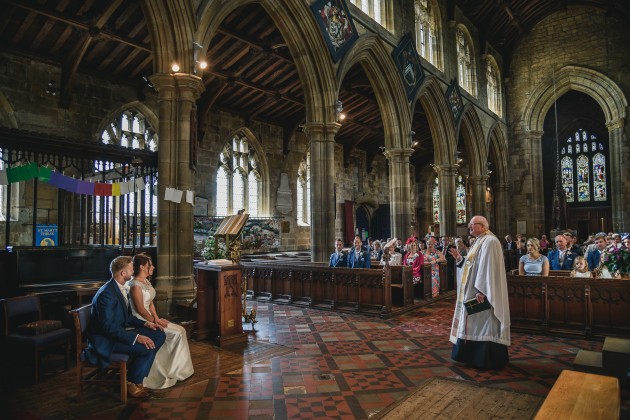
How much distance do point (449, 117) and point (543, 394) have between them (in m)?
13.1

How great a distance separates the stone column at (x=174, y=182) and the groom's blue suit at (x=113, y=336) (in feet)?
8.84

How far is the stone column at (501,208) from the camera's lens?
20.4m

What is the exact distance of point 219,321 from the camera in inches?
202

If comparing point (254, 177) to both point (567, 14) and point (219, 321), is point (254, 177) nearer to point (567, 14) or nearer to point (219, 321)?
point (219, 321)

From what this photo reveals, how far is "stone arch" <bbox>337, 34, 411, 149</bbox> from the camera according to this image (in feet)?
38.1

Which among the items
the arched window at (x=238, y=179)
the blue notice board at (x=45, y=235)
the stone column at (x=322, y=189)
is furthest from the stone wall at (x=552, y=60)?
the blue notice board at (x=45, y=235)

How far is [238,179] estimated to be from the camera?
1511cm

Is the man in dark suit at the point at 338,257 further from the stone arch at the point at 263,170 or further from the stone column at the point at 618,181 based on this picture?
the stone column at the point at 618,181

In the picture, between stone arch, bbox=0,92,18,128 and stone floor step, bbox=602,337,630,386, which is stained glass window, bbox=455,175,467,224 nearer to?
stone arch, bbox=0,92,18,128

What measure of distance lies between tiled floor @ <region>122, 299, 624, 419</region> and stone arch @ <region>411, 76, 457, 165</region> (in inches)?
401

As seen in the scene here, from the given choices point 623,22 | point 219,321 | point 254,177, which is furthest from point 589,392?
point 623,22

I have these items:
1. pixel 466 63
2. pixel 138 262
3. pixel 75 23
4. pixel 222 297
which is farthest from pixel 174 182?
pixel 466 63

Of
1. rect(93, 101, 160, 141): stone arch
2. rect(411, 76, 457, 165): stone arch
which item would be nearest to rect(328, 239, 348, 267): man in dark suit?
rect(93, 101, 160, 141): stone arch

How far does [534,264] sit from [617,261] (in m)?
0.99
